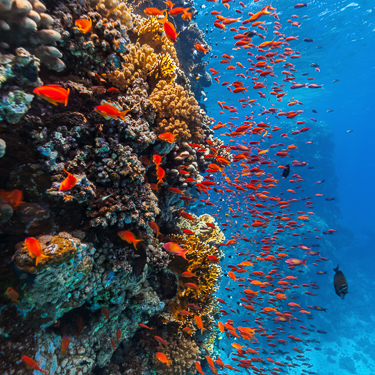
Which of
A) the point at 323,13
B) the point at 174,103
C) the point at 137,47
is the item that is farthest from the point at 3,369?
the point at 323,13

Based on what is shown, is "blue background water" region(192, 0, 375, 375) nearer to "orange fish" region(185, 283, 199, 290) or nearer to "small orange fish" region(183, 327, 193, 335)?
"orange fish" region(185, 283, 199, 290)

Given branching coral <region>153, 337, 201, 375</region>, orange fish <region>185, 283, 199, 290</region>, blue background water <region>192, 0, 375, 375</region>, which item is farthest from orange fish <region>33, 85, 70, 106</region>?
blue background water <region>192, 0, 375, 375</region>

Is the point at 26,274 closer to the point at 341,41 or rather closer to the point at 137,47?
the point at 137,47

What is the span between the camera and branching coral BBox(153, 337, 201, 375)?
4566 mm

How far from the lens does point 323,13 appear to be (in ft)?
69.2

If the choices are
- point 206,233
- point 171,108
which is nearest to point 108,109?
point 171,108

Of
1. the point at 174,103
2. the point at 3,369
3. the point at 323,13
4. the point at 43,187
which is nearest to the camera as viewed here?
the point at 3,369

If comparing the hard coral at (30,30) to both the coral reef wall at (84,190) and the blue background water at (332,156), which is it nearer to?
the coral reef wall at (84,190)

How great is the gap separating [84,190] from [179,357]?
458cm

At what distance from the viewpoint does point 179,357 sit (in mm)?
4617

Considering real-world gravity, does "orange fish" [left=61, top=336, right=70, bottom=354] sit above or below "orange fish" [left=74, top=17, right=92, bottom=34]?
below

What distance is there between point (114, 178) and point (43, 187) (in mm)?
970

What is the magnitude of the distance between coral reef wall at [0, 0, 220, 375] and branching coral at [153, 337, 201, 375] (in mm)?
31

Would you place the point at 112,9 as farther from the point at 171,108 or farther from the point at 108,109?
the point at 108,109
